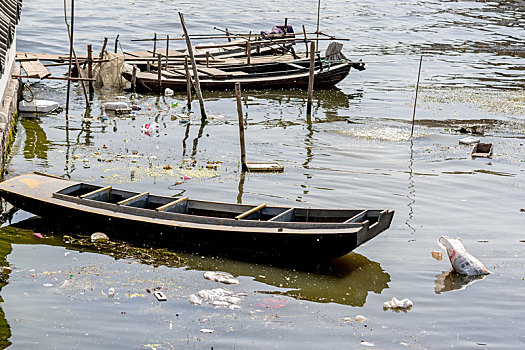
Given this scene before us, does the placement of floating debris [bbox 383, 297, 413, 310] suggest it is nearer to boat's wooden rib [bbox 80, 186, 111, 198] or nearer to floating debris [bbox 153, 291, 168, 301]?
floating debris [bbox 153, 291, 168, 301]

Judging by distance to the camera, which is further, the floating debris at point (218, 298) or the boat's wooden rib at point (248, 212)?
the boat's wooden rib at point (248, 212)

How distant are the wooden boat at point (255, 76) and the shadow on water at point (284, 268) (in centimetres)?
1198

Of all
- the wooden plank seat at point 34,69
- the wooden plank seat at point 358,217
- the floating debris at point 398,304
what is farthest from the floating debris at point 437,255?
the wooden plank seat at point 34,69

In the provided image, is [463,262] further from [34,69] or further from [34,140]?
[34,69]

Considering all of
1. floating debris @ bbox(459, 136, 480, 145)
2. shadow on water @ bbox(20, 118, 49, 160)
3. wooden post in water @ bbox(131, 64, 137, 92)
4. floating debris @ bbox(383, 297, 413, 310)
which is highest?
wooden post in water @ bbox(131, 64, 137, 92)

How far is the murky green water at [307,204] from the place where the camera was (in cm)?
846

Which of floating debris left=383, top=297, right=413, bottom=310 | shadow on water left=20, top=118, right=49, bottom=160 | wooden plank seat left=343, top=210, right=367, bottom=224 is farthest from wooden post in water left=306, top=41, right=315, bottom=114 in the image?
floating debris left=383, top=297, right=413, bottom=310

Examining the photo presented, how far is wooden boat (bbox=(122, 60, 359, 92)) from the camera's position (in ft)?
73.9

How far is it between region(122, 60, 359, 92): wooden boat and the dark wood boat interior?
36.9 feet

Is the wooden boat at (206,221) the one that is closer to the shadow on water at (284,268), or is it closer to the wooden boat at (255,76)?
the shadow on water at (284,268)

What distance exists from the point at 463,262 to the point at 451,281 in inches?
13.0

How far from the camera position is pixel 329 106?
22.6 m

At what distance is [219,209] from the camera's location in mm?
11078

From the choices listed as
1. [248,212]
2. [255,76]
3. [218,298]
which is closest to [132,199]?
[248,212]
